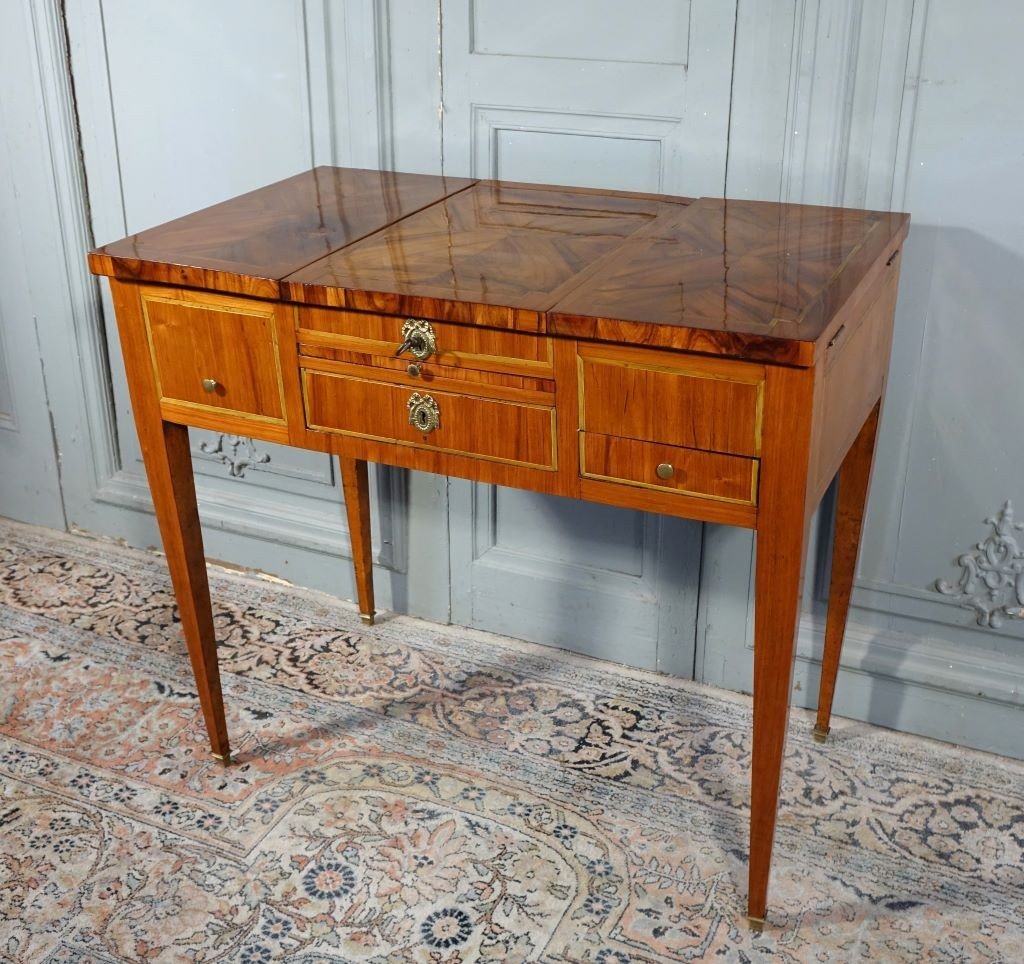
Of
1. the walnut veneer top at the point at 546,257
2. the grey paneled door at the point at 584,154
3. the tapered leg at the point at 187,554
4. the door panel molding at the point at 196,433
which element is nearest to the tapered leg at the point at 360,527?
the door panel molding at the point at 196,433

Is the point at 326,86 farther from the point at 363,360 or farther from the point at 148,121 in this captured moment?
the point at 363,360

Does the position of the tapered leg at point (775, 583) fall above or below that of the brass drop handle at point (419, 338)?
below

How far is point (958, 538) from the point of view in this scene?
7.13 feet

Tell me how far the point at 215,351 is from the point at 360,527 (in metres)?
0.82

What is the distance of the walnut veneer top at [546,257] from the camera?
1.54m

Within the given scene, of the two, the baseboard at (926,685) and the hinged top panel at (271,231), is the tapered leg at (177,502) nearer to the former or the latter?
the hinged top panel at (271,231)

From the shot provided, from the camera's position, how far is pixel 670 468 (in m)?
1.60

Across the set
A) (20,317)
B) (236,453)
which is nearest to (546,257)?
(236,453)

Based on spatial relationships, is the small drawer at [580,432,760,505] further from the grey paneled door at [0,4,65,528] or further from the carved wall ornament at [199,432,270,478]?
the grey paneled door at [0,4,65,528]

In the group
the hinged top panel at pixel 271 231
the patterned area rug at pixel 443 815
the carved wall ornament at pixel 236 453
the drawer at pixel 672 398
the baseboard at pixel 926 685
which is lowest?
the patterned area rug at pixel 443 815

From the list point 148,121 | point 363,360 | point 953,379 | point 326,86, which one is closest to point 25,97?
point 148,121

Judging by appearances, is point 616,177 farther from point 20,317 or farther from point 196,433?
point 20,317

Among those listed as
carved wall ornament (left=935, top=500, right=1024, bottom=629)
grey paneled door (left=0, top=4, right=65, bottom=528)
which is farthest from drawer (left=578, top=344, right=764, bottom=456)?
grey paneled door (left=0, top=4, right=65, bottom=528)

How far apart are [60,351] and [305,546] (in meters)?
0.78
